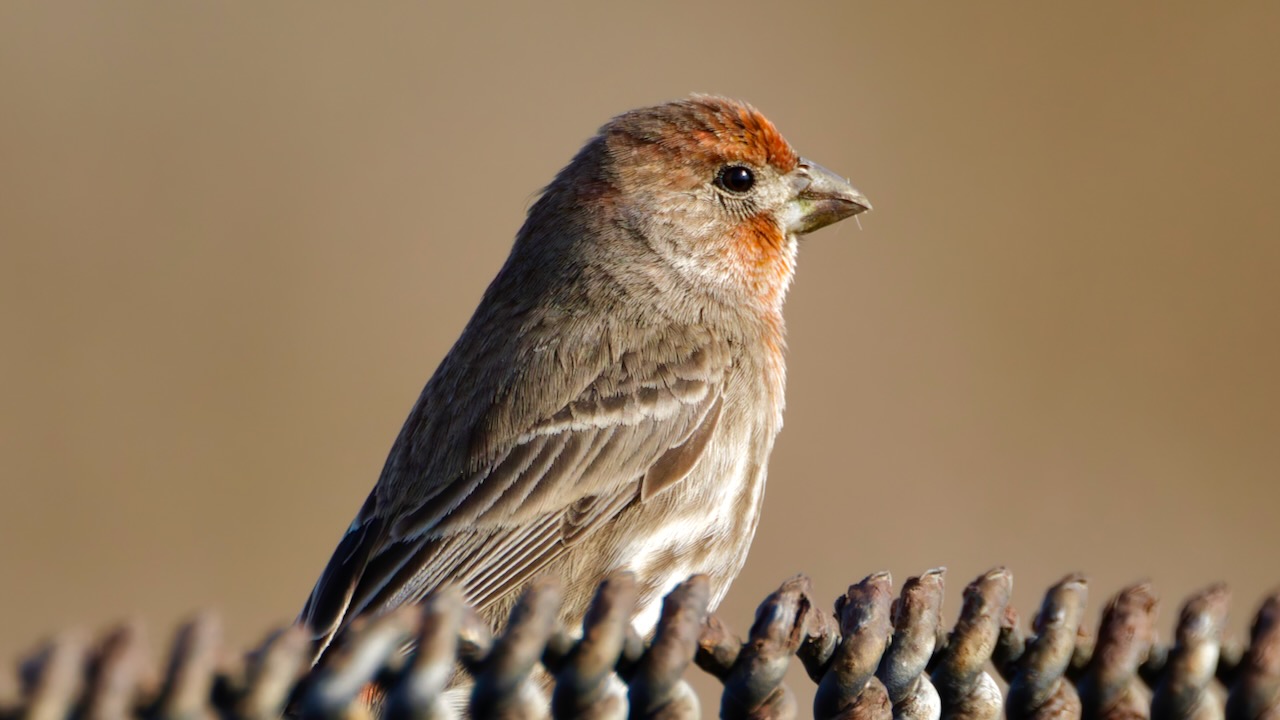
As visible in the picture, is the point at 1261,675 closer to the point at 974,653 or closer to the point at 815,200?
the point at 974,653

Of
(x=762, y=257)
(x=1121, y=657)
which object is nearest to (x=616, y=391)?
(x=762, y=257)

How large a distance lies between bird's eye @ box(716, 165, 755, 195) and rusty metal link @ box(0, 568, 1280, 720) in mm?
2594

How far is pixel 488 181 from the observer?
984 cm

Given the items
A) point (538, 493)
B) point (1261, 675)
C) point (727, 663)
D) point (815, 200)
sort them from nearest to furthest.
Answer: point (727, 663) < point (1261, 675) < point (538, 493) < point (815, 200)

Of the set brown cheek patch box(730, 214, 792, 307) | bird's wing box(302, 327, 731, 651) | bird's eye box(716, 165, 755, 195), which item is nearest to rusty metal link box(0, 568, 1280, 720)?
bird's wing box(302, 327, 731, 651)

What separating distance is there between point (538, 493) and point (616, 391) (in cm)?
42

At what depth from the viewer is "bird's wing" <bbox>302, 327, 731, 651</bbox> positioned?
12.6 feet

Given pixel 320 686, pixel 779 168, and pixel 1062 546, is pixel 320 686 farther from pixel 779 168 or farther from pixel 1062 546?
pixel 1062 546

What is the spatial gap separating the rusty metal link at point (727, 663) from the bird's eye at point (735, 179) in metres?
2.59

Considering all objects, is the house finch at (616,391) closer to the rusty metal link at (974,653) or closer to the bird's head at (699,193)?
the bird's head at (699,193)

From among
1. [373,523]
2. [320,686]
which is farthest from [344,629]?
[320,686]

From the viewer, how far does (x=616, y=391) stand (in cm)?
425

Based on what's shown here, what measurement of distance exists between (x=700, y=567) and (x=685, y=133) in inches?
60.9

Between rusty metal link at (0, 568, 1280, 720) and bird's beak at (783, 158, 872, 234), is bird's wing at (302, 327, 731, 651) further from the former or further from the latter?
rusty metal link at (0, 568, 1280, 720)
